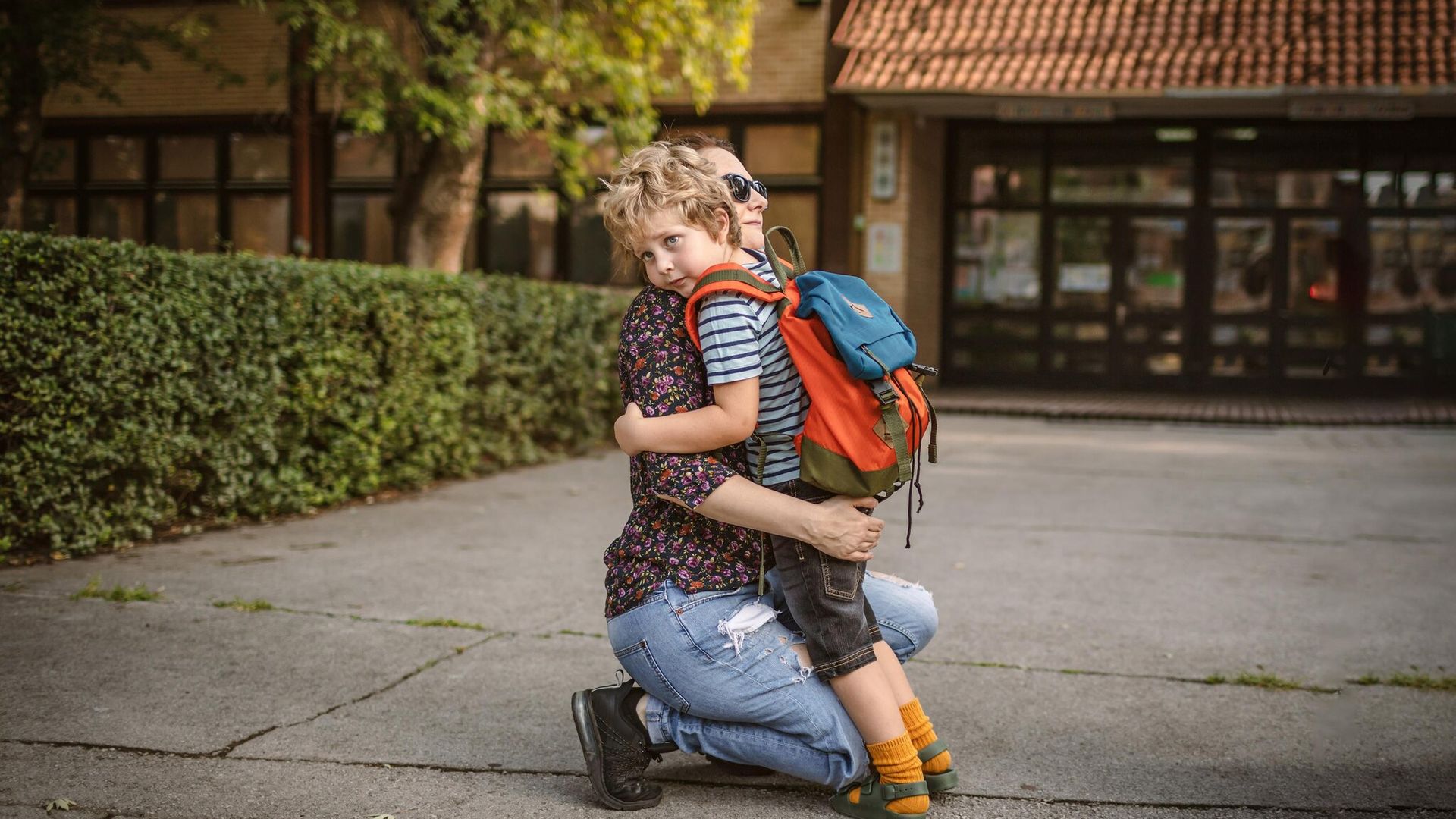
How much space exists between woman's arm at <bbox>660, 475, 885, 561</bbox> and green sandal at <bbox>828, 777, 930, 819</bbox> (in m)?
0.58

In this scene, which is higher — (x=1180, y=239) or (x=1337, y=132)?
(x=1337, y=132)

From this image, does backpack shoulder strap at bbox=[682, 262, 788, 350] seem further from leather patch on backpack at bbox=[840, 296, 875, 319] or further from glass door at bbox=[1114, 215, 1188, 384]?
glass door at bbox=[1114, 215, 1188, 384]

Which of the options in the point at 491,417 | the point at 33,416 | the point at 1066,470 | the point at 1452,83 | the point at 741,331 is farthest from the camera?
the point at 1452,83

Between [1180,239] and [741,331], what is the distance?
599 inches

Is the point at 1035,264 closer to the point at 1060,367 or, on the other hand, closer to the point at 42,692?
the point at 1060,367

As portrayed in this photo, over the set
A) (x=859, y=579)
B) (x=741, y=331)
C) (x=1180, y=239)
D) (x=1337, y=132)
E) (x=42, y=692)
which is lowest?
(x=42, y=692)

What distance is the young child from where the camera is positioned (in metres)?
2.86

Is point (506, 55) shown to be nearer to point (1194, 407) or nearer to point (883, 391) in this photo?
point (1194, 407)

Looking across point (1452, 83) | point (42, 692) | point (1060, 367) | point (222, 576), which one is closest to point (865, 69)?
point (1060, 367)

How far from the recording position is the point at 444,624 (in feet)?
16.3

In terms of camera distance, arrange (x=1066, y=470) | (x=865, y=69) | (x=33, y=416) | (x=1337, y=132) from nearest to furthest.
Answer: (x=33, y=416) < (x=1066, y=470) < (x=865, y=69) < (x=1337, y=132)

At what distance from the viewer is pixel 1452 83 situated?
13.7m

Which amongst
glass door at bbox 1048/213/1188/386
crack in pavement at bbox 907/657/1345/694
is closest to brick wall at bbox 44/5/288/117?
glass door at bbox 1048/213/1188/386

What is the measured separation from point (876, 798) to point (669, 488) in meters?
0.88
